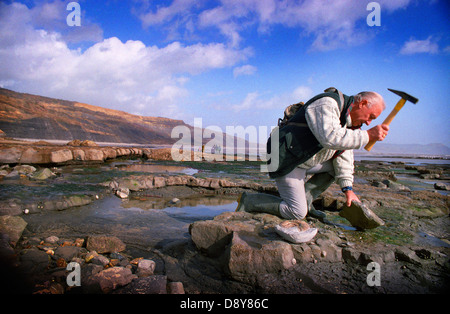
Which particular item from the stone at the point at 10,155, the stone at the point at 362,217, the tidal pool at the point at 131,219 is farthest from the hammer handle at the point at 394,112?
the stone at the point at 10,155

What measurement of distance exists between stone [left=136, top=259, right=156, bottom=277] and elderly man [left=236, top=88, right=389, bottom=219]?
1405 millimetres

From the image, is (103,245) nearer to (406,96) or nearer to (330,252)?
(330,252)

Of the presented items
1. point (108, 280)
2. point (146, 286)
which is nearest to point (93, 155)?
point (108, 280)

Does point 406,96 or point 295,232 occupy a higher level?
point 406,96

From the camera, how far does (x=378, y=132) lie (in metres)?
2.11

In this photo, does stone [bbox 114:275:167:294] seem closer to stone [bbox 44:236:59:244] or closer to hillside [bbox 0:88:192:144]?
stone [bbox 44:236:59:244]

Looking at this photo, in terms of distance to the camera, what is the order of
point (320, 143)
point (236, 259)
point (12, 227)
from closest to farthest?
point (236, 259) → point (320, 143) → point (12, 227)

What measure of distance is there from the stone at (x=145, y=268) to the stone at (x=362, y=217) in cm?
233

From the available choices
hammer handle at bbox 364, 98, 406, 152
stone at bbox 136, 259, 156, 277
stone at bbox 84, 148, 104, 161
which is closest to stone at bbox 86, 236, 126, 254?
stone at bbox 136, 259, 156, 277

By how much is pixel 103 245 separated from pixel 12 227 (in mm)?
1067

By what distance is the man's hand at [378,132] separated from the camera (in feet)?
6.91

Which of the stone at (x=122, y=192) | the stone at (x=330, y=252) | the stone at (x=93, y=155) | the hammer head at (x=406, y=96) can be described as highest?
the hammer head at (x=406, y=96)

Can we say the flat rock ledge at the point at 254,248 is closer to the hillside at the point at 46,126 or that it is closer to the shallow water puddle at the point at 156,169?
the shallow water puddle at the point at 156,169
